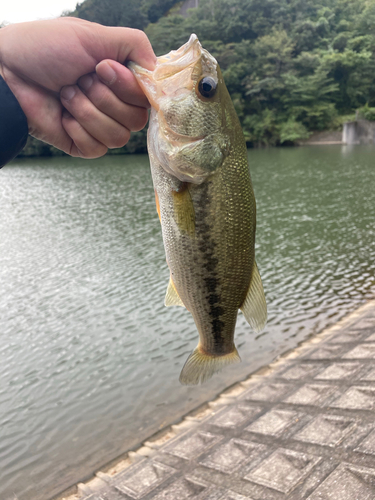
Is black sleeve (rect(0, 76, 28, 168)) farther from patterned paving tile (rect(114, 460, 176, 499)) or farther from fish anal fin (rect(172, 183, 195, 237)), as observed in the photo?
patterned paving tile (rect(114, 460, 176, 499))

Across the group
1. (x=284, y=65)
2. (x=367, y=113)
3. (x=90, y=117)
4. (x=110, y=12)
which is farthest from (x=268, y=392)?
(x=110, y=12)

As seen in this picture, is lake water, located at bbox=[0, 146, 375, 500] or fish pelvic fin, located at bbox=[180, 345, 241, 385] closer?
fish pelvic fin, located at bbox=[180, 345, 241, 385]

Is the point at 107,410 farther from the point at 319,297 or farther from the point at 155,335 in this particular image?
the point at 319,297

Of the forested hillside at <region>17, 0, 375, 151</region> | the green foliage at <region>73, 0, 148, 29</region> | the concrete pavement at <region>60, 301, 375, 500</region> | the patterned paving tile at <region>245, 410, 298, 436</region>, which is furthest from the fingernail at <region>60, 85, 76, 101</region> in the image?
Answer: the green foliage at <region>73, 0, 148, 29</region>

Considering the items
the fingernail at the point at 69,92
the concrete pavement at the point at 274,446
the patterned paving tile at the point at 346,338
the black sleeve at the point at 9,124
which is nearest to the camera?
the black sleeve at the point at 9,124

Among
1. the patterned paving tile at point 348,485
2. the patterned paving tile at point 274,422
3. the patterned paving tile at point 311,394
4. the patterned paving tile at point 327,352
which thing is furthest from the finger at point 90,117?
the patterned paving tile at point 327,352

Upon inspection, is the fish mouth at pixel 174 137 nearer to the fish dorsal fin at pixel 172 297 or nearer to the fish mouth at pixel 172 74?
the fish mouth at pixel 172 74

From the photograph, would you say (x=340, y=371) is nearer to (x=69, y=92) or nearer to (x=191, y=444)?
(x=191, y=444)
